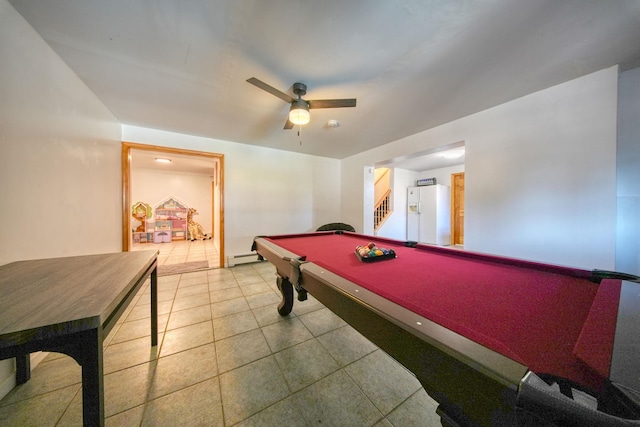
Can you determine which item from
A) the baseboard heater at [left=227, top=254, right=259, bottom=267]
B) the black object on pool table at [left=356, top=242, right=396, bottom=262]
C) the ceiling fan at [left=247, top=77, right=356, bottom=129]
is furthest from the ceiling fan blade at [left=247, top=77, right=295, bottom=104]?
the baseboard heater at [left=227, top=254, right=259, bottom=267]

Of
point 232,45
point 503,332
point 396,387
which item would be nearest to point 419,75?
point 232,45

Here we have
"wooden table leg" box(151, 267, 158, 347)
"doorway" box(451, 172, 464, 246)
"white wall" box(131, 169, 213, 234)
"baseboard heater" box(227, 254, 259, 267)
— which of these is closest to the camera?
"wooden table leg" box(151, 267, 158, 347)

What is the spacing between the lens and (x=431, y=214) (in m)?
5.50

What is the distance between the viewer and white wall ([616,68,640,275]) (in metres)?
1.76

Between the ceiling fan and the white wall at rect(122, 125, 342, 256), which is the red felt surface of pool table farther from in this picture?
the white wall at rect(122, 125, 342, 256)

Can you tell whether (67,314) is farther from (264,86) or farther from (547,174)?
(547,174)

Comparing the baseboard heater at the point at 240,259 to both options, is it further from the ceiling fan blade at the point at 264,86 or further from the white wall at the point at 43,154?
the ceiling fan blade at the point at 264,86

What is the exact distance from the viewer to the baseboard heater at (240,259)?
11.8ft

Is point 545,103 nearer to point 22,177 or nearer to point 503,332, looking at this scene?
point 503,332

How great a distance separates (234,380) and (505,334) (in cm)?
144

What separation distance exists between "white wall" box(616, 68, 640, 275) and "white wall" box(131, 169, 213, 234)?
854cm

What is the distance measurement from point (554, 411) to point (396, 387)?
1131 mm

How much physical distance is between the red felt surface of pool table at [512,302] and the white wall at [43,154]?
6.33 ft

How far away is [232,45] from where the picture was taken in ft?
4.99
